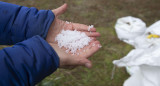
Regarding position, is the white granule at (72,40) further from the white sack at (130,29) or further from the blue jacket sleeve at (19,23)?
the white sack at (130,29)

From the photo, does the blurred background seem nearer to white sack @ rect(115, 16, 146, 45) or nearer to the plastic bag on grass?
white sack @ rect(115, 16, 146, 45)

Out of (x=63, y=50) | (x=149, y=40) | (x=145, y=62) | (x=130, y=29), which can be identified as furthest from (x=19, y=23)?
(x=130, y=29)

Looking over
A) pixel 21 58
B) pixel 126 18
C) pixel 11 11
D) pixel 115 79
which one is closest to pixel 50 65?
pixel 21 58

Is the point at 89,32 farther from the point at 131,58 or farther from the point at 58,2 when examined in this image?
the point at 58,2

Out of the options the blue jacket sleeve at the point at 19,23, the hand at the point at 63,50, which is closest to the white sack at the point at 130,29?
the hand at the point at 63,50

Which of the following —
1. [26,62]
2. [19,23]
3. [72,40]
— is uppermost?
[19,23]

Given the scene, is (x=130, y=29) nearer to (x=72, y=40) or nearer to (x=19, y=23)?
(x=72, y=40)

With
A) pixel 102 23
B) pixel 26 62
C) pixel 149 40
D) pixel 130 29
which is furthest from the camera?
pixel 102 23
